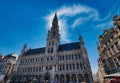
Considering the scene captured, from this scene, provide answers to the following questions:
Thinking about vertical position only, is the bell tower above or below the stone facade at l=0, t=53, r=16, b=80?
above

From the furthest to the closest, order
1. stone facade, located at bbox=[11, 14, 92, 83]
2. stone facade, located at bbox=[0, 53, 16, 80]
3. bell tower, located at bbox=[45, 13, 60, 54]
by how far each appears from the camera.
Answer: stone facade, located at bbox=[0, 53, 16, 80] < bell tower, located at bbox=[45, 13, 60, 54] < stone facade, located at bbox=[11, 14, 92, 83]

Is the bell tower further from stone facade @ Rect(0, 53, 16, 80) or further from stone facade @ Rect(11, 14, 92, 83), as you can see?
stone facade @ Rect(0, 53, 16, 80)

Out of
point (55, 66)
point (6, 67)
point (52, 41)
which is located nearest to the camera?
point (55, 66)

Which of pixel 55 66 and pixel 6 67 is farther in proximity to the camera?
pixel 6 67

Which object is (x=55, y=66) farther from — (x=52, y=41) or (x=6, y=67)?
(x=6, y=67)

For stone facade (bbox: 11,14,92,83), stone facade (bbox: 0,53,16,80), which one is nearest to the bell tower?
stone facade (bbox: 11,14,92,83)

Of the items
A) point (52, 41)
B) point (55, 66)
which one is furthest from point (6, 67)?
point (55, 66)

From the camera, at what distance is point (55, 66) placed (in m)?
36.9

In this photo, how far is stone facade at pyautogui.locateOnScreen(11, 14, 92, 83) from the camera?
32.6 meters

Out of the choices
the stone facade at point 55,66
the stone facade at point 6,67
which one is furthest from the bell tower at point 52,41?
the stone facade at point 6,67

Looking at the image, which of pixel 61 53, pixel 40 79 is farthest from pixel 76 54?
pixel 40 79

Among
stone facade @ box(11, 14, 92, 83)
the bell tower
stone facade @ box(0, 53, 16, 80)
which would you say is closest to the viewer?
stone facade @ box(11, 14, 92, 83)

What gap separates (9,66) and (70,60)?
37.3 metres

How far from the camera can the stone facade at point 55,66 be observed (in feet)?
107
